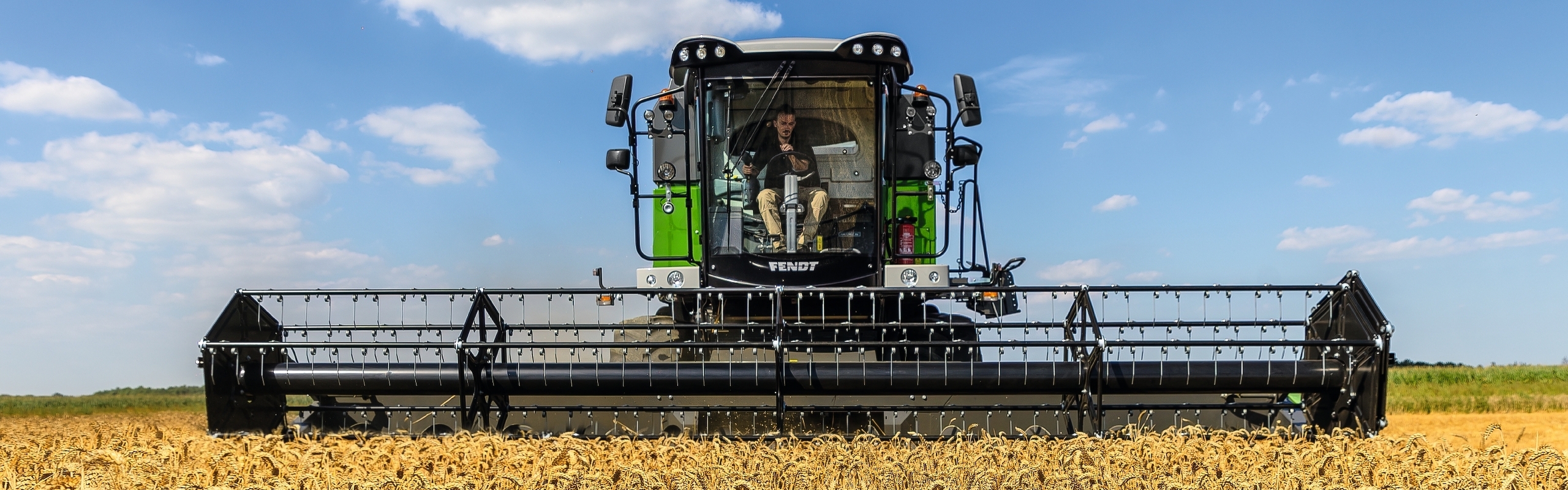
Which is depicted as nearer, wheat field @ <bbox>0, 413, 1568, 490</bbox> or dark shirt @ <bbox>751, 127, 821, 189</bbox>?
wheat field @ <bbox>0, 413, 1568, 490</bbox>

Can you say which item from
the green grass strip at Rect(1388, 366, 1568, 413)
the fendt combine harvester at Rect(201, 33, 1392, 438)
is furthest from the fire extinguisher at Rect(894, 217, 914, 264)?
the green grass strip at Rect(1388, 366, 1568, 413)

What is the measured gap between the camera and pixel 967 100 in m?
7.20

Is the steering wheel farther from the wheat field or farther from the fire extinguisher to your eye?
the wheat field

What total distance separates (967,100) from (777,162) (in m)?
1.28

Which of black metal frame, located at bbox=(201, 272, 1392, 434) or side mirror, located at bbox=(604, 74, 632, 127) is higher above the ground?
side mirror, located at bbox=(604, 74, 632, 127)

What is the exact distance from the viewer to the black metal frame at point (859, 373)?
592 centimetres

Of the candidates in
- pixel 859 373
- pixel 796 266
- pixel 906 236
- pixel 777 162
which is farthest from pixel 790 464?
pixel 906 236

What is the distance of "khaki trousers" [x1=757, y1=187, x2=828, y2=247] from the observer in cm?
728

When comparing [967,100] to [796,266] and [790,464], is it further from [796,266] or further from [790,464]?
[790,464]

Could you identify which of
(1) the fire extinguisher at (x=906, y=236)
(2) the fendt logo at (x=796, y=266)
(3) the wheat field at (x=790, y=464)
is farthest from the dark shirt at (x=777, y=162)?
(3) the wheat field at (x=790, y=464)

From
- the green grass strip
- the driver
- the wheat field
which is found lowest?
the green grass strip

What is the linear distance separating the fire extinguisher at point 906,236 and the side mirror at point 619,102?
1997 mm

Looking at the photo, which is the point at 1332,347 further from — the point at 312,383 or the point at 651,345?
the point at 312,383

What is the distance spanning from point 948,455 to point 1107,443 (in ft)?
2.88
